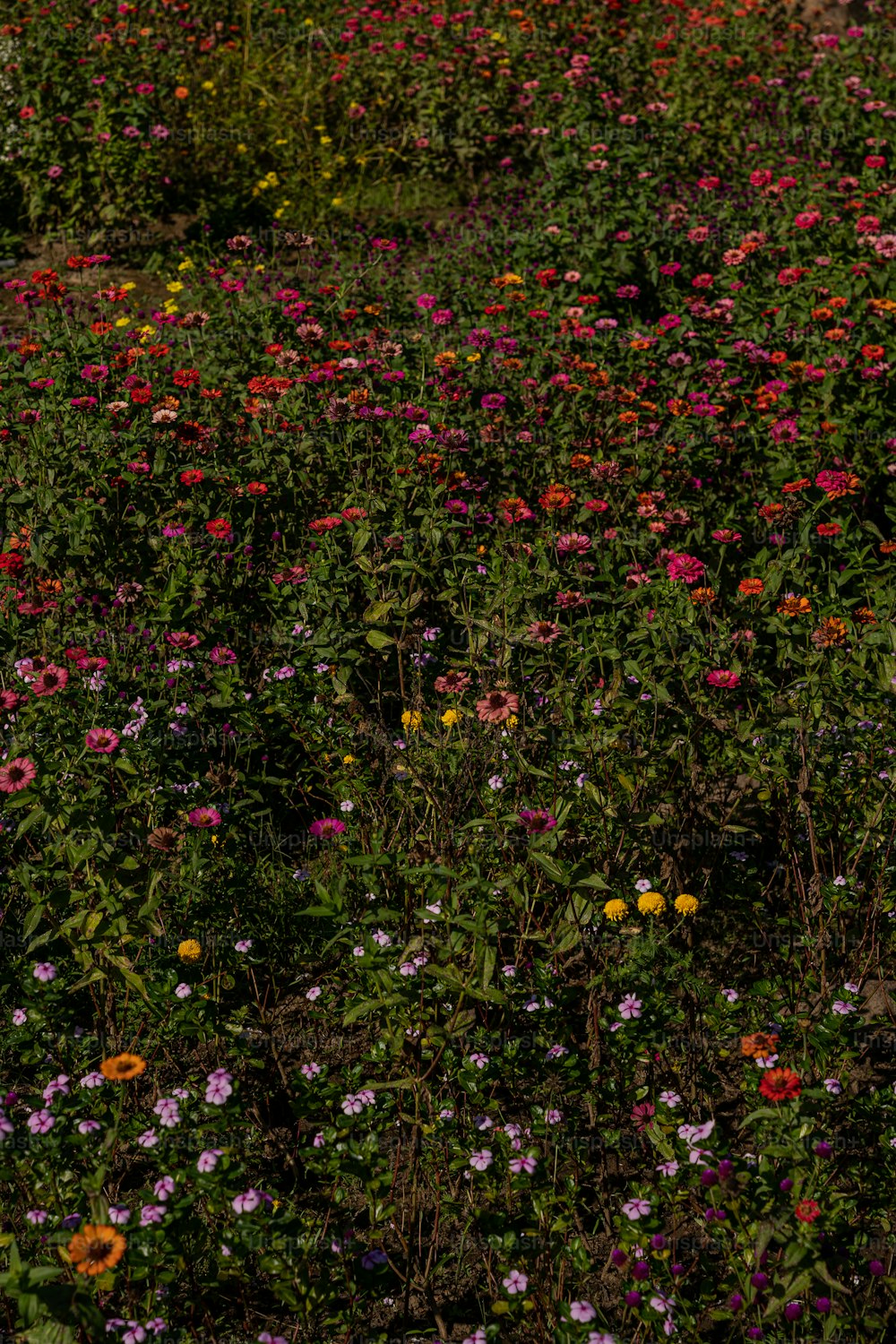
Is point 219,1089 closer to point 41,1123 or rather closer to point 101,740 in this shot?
point 41,1123

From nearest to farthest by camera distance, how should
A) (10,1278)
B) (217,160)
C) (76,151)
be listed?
(10,1278), (76,151), (217,160)

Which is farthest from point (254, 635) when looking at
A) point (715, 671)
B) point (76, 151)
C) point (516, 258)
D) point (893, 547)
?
point (76, 151)

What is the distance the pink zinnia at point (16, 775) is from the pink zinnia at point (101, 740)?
0.18 m

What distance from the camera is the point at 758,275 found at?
595cm

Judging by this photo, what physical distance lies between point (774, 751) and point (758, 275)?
3.69 m

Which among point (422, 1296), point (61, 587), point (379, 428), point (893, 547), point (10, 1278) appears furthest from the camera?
point (379, 428)

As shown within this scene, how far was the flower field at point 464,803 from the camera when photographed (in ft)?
7.88

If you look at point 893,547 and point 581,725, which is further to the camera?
point 893,547

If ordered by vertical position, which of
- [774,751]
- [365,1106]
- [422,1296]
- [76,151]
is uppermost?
[76,151]

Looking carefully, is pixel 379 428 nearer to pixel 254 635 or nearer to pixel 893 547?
pixel 254 635

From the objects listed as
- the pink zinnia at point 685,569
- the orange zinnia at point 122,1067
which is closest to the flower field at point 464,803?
the orange zinnia at point 122,1067

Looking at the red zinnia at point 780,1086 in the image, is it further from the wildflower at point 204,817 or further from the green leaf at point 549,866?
the wildflower at point 204,817

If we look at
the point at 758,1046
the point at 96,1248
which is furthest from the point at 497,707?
the point at 96,1248

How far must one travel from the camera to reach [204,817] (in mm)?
2969
